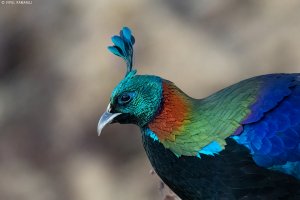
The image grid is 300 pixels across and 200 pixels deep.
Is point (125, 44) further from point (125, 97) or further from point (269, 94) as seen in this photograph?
point (269, 94)

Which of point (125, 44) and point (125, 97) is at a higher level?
point (125, 44)

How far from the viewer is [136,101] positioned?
307cm

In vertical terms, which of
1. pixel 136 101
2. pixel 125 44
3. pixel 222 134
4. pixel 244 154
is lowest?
pixel 244 154

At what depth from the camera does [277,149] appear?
2.93m

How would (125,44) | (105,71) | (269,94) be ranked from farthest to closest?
(105,71) < (125,44) < (269,94)

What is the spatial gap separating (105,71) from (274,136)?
3.23 metres

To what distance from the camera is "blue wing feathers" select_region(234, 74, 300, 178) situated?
2918 millimetres

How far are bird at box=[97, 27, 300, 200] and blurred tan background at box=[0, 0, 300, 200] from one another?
A: 2749mm

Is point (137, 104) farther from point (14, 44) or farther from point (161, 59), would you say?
point (14, 44)

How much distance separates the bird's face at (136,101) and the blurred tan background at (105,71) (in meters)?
2.73

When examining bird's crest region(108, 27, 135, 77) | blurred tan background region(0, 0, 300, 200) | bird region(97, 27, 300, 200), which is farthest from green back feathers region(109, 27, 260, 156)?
blurred tan background region(0, 0, 300, 200)

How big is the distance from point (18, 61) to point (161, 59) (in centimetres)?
161

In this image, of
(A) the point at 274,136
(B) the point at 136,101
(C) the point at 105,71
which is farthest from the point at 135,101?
(C) the point at 105,71

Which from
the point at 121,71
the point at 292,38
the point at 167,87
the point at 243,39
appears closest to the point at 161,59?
the point at 121,71
